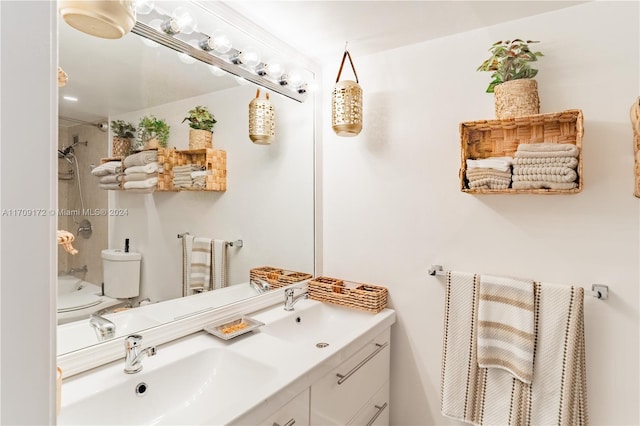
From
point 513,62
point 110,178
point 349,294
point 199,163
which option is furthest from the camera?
point 349,294

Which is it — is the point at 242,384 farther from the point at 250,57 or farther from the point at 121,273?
the point at 250,57

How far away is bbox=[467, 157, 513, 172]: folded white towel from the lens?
56.1 inches

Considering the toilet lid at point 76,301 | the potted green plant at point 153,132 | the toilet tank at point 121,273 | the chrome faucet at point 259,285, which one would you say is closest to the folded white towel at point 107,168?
the potted green plant at point 153,132

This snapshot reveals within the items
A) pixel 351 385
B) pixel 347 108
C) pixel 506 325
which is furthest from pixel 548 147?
pixel 351 385

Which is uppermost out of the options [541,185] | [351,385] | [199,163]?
[199,163]

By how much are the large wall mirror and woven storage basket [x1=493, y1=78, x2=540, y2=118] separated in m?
1.06

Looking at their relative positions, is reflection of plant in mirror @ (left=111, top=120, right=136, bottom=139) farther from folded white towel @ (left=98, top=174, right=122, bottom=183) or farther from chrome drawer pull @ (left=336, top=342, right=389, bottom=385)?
chrome drawer pull @ (left=336, top=342, right=389, bottom=385)

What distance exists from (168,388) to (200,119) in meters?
1.07

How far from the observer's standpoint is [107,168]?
1.20 meters

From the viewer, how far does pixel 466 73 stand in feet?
5.46

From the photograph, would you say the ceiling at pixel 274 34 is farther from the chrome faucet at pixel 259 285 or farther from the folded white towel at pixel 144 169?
the chrome faucet at pixel 259 285

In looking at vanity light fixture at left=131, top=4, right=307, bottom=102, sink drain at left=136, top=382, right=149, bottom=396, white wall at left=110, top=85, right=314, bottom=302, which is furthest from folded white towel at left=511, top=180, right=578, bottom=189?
sink drain at left=136, top=382, right=149, bottom=396

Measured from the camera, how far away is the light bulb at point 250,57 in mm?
1606

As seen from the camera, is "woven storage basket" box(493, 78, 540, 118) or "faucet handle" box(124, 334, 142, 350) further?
"woven storage basket" box(493, 78, 540, 118)
